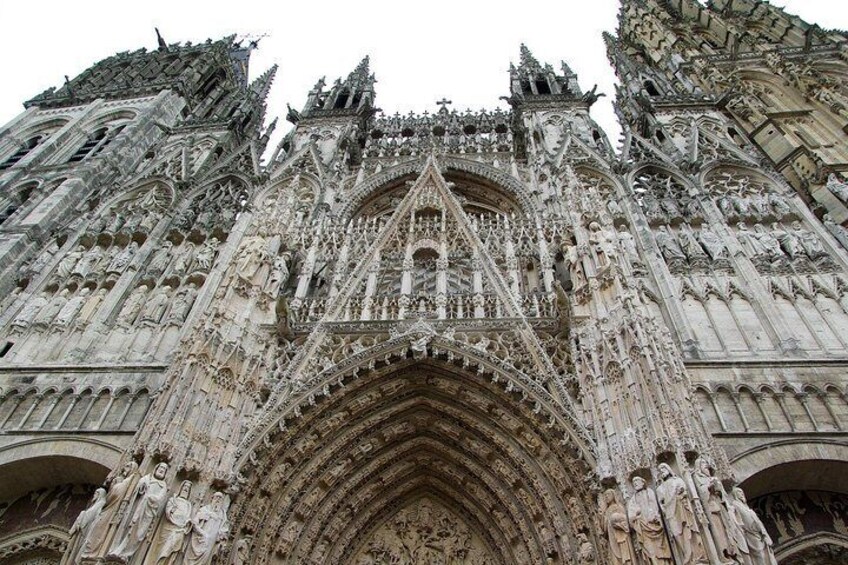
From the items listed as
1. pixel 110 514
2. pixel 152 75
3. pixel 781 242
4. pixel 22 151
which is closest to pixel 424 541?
pixel 110 514

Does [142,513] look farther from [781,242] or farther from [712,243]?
[781,242]

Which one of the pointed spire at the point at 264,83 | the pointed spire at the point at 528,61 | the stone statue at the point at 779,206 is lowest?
the stone statue at the point at 779,206

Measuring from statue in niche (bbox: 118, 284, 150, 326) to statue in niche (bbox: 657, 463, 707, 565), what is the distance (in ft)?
32.0

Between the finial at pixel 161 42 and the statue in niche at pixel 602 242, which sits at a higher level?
the finial at pixel 161 42

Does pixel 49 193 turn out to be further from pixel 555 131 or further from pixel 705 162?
pixel 705 162

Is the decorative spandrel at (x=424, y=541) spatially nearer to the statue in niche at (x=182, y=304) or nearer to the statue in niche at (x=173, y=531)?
the statue in niche at (x=173, y=531)

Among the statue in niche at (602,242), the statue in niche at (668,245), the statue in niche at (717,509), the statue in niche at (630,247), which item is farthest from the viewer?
the statue in niche at (668,245)

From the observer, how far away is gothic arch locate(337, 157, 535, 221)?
15188 mm

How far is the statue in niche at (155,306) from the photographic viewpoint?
11.7 meters

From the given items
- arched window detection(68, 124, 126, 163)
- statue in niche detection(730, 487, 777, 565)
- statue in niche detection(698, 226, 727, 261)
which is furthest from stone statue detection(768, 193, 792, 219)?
arched window detection(68, 124, 126, 163)

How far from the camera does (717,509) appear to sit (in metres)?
6.55

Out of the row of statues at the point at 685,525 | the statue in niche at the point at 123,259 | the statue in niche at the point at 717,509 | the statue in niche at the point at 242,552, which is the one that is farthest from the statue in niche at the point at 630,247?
the statue in niche at the point at 123,259

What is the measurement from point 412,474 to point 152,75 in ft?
67.2

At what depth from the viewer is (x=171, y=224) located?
47.7 feet
